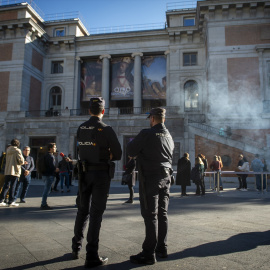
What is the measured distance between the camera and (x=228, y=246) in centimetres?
369

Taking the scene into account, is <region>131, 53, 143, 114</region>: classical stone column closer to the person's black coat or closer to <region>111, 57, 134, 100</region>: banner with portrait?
<region>111, 57, 134, 100</region>: banner with portrait

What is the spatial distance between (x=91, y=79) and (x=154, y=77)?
7.10 m

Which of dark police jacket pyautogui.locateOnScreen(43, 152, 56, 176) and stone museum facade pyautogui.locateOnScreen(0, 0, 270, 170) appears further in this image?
stone museum facade pyautogui.locateOnScreen(0, 0, 270, 170)

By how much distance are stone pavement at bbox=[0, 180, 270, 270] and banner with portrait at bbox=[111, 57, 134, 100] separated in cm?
2213

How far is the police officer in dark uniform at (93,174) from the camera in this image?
3.15 meters

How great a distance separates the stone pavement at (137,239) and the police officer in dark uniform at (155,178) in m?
0.39

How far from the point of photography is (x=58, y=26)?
30.3 m

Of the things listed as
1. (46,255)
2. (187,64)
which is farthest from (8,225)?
(187,64)

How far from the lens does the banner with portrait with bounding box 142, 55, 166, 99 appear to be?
27.2 metres

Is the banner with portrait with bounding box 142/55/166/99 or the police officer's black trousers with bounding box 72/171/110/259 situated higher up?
the banner with portrait with bounding box 142/55/166/99

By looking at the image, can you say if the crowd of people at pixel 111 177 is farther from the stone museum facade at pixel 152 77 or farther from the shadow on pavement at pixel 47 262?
the stone museum facade at pixel 152 77

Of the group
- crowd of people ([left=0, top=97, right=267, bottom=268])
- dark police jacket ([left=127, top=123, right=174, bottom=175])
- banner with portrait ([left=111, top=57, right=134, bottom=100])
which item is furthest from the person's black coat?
banner with portrait ([left=111, top=57, right=134, bottom=100])

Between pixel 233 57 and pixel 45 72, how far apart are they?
19.9 m

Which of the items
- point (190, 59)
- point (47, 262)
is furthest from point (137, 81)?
point (47, 262)
